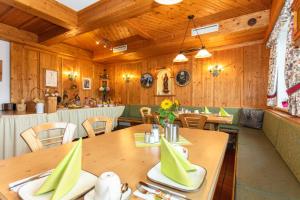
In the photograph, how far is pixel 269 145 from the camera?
2.29 m

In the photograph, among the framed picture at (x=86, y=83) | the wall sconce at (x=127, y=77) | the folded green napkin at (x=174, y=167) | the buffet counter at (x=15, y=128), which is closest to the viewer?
the folded green napkin at (x=174, y=167)

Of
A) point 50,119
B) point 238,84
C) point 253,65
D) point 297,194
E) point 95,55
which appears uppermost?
point 95,55

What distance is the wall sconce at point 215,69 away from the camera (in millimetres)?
Answer: 4359

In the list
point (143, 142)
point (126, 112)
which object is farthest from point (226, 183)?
point (126, 112)

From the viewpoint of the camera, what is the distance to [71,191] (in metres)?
0.66

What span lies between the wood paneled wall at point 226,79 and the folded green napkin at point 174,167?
154 inches

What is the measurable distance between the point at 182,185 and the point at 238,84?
4.11 m

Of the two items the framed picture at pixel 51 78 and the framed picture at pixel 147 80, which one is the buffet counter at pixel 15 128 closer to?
the framed picture at pixel 51 78

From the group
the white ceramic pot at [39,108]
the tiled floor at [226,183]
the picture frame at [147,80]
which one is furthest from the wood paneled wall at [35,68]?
the tiled floor at [226,183]

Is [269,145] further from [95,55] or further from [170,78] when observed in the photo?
[95,55]

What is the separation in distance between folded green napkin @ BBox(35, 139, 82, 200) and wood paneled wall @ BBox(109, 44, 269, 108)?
14.0ft

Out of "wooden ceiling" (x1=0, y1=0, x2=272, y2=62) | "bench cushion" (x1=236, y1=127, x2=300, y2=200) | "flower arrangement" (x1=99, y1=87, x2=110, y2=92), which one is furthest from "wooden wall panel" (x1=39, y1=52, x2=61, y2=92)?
"bench cushion" (x1=236, y1=127, x2=300, y2=200)

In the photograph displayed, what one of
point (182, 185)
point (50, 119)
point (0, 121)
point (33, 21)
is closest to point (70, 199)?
point (182, 185)

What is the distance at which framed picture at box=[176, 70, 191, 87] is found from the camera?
190 inches
